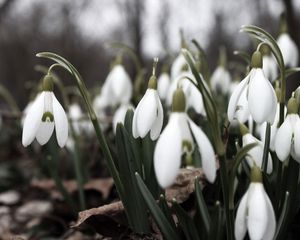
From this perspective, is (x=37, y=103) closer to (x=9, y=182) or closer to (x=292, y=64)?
(x=292, y=64)

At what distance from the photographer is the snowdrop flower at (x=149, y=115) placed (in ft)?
3.69

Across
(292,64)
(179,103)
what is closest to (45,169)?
(292,64)

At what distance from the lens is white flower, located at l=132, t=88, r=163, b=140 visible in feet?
3.69

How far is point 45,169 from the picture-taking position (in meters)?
3.31

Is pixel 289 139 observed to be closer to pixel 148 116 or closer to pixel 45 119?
pixel 148 116

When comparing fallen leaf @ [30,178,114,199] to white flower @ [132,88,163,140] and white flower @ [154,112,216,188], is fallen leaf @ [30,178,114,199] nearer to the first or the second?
white flower @ [132,88,163,140]

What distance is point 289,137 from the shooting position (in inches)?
43.4

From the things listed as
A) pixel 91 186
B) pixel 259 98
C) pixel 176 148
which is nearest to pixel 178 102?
pixel 176 148

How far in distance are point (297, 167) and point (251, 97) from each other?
25cm

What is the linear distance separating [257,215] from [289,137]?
237mm

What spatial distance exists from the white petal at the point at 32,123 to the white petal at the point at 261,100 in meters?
0.51

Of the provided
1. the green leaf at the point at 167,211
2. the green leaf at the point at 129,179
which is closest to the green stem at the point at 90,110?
the green leaf at the point at 129,179

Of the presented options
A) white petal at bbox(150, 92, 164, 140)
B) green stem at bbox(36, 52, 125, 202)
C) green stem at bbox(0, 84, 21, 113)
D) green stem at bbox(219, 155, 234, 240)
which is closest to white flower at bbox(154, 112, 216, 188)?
green stem at bbox(219, 155, 234, 240)

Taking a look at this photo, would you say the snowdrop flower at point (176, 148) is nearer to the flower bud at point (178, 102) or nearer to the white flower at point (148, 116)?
the flower bud at point (178, 102)
